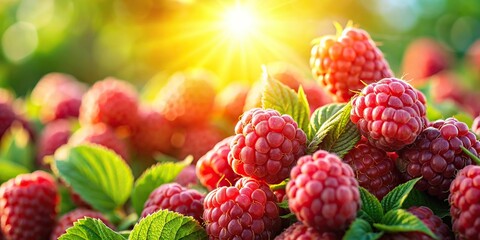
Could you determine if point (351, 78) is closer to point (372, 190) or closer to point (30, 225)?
point (372, 190)

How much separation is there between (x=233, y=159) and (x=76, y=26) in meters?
3.75

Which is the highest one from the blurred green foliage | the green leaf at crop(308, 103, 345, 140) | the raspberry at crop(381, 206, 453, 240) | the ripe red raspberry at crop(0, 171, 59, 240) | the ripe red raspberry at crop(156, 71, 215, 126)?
the blurred green foliage

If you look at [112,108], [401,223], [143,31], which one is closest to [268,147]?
[401,223]

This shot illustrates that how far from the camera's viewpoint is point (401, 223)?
2.45 feet

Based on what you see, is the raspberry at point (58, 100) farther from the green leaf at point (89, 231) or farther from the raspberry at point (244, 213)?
the raspberry at point (244, 213)

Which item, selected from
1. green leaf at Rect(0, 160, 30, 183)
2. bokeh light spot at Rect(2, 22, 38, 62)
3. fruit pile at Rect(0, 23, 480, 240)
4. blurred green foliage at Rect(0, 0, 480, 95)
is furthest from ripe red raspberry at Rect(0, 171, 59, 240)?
bokeh light spot at Rect(2, 22, 38, 62)

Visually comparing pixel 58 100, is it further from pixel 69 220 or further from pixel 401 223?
pixel 401 223

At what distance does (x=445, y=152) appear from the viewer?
0.84m

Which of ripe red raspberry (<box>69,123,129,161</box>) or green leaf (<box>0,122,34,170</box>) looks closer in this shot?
ripe red raspberry (<box>69,123,129,161</box>)

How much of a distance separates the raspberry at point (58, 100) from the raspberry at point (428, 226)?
1.33 metres

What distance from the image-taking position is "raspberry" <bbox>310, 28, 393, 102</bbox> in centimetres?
106

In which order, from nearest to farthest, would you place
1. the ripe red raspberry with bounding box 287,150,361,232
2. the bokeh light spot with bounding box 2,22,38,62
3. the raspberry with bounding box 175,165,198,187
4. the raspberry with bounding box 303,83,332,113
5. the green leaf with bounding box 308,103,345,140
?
1. the ripe red raspberry with bounding box 287,150,361,232
2. the green leaf with bounding box 308,103,345,140
3. the raspberry with bounding box 175,165,198,187
4. the raspberry with bounding box 303,83,332,113
5. the bokeh light spot with bounding box 2,22,38,62

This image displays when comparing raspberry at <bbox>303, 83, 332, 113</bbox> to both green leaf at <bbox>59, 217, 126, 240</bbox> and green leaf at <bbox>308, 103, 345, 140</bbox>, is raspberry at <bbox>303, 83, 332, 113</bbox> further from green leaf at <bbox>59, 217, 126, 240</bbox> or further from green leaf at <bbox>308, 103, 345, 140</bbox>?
green leaf at <bbox>59, 217, 126, 240</bbox>

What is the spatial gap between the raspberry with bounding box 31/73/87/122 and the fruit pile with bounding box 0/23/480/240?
0.43 m
